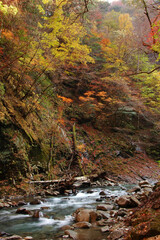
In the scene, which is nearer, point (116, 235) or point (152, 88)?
point (116, 235)

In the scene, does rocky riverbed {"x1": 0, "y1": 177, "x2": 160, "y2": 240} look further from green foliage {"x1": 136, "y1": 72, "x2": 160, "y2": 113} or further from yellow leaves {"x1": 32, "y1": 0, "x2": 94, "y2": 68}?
green foliage {"x1": 136, "y1": 72, "x2": 160, "y2": 113}

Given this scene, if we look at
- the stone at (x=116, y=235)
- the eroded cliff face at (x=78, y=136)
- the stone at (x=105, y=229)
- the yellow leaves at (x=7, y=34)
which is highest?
the yellow leaves at (x=7, y=34)

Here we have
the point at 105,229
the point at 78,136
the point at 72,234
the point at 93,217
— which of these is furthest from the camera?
the point at 78,136

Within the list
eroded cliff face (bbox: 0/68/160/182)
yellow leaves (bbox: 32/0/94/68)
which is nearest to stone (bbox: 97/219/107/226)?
eroded cliff face (bbox: 0/68/160/182)

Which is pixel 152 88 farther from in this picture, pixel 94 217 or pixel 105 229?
pixel 105 229

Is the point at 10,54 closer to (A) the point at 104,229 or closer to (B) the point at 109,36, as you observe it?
(A) the point at 104,229

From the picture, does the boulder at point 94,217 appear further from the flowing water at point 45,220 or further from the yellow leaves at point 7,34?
the yellow leaves at point 7,34

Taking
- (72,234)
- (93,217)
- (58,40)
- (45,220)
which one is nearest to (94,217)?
(93,217)

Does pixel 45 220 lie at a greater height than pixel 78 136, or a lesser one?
lesser

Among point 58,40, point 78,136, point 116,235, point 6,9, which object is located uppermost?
point 58,40

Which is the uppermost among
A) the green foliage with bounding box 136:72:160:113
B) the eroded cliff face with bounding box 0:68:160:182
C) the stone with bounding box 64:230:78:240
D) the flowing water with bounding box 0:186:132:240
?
the green foliage with bounding box 136:72:160:113

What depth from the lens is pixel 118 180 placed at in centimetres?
1103

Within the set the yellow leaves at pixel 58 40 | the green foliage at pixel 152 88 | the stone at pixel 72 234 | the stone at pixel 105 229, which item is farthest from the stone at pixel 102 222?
the green foliage at pixel 152 88

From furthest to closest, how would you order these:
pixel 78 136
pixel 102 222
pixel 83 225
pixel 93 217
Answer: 1. pixel 78 136
2. pixel 93 217
3. pixel 102 222
4. pixel 83 225
